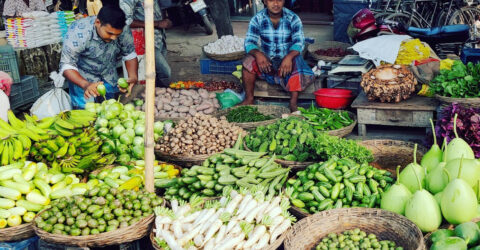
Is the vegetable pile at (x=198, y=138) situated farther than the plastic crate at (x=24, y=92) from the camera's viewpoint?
No

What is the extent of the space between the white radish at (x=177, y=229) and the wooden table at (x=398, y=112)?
245 cm

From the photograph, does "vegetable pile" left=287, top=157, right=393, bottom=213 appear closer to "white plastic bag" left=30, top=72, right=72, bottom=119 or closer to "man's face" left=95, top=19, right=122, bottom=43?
"man's face" left=95, top=19, right=122, bottom=43

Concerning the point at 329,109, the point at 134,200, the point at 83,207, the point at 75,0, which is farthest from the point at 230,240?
the point at 75,0

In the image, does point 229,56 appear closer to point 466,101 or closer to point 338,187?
point 466,101

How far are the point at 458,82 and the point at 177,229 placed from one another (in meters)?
2.95

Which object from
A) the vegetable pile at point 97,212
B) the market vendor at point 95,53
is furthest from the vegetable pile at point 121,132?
the vegetable pile at point 97,212

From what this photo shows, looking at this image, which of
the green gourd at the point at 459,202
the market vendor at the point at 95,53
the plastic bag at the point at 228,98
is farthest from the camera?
the plastic bag at the point at 228,98

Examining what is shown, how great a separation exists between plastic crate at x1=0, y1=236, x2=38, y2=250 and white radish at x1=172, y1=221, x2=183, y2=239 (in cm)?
114

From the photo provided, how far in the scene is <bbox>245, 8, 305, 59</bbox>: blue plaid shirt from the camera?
570 centimetres

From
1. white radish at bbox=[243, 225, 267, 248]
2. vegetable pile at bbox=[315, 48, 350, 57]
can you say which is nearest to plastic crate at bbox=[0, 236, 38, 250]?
white radish at bbox=[243, 225, 267, 248]

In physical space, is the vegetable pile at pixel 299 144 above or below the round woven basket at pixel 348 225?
above

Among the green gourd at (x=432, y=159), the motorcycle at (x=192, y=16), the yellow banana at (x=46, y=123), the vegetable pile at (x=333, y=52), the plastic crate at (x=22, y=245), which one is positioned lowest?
the plastic crate at (x=22, y=245)

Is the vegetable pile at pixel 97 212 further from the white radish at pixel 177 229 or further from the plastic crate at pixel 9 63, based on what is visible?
the plastic crate at pixel 9 63

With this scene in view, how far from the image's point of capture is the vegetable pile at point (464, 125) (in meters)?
3.79
